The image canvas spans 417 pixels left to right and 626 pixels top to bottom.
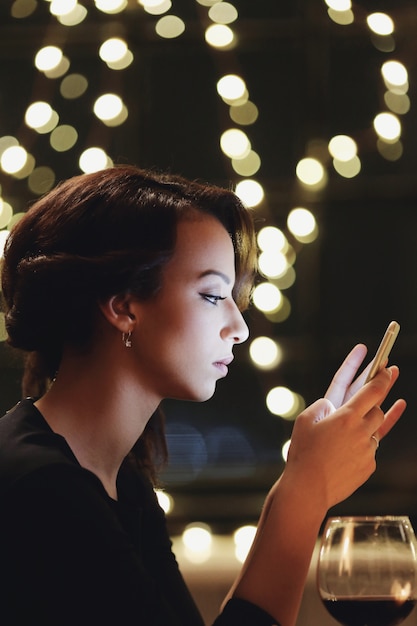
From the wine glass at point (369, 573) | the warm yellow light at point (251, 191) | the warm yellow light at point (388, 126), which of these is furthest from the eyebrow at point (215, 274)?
the warm yellow light at point (388, 126)

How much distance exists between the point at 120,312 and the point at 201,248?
14 cm

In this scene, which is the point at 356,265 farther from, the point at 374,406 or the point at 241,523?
the point at 374,406

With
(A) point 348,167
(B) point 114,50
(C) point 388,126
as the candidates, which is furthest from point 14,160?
(C) point 388,126

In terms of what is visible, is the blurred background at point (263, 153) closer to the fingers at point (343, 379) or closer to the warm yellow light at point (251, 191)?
the warm yellow light at point (251, 191)

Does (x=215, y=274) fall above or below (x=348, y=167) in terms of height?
below

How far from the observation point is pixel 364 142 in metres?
2.60

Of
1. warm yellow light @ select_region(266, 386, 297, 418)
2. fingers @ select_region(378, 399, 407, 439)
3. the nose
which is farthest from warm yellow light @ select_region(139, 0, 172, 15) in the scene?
fingers @ select_region(378, 399, 407, 439)

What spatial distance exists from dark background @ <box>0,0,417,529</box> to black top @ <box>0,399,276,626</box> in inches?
58.3

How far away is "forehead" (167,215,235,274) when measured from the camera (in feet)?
4.15

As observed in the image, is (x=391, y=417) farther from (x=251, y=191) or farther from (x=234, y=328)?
(x=251, y=191)

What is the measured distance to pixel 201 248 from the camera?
1.28 metres

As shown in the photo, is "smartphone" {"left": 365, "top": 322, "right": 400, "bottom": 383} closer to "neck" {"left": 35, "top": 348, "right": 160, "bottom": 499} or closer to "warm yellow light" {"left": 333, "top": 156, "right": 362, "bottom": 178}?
"neck" {"left": 35, "top": 348, "right": 160, "bottom": 499}

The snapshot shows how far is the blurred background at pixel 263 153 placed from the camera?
253cm

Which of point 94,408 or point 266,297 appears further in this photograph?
point 266,297
